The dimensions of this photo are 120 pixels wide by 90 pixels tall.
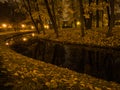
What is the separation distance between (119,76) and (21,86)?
6.47 m

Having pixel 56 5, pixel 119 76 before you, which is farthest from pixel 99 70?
pixel 56 5

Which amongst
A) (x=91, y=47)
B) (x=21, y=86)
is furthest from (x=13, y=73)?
(x=91, y=47)

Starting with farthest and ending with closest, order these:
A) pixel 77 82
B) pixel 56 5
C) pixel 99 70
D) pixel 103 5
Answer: pixel 56 5, pixel 103 5, pixel 99 70, pixel 77 82

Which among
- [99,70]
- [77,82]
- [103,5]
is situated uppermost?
[103,5]

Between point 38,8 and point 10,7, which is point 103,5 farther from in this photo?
point 10,7

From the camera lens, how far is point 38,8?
116ft

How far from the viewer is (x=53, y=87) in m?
7.24

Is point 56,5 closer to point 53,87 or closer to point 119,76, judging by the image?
point 119,76

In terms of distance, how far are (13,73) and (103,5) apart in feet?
66.1

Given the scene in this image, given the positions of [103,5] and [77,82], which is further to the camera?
[103,5]

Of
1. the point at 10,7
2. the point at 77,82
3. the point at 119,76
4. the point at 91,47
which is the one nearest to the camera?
the point at 77,82

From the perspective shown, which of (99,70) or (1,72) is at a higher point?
(1,72)

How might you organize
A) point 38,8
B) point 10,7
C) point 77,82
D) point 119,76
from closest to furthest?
point 77,82
point 119,76
point 38,8
point 10,7

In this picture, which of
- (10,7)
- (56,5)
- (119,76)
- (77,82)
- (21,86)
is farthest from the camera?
(10,7)
